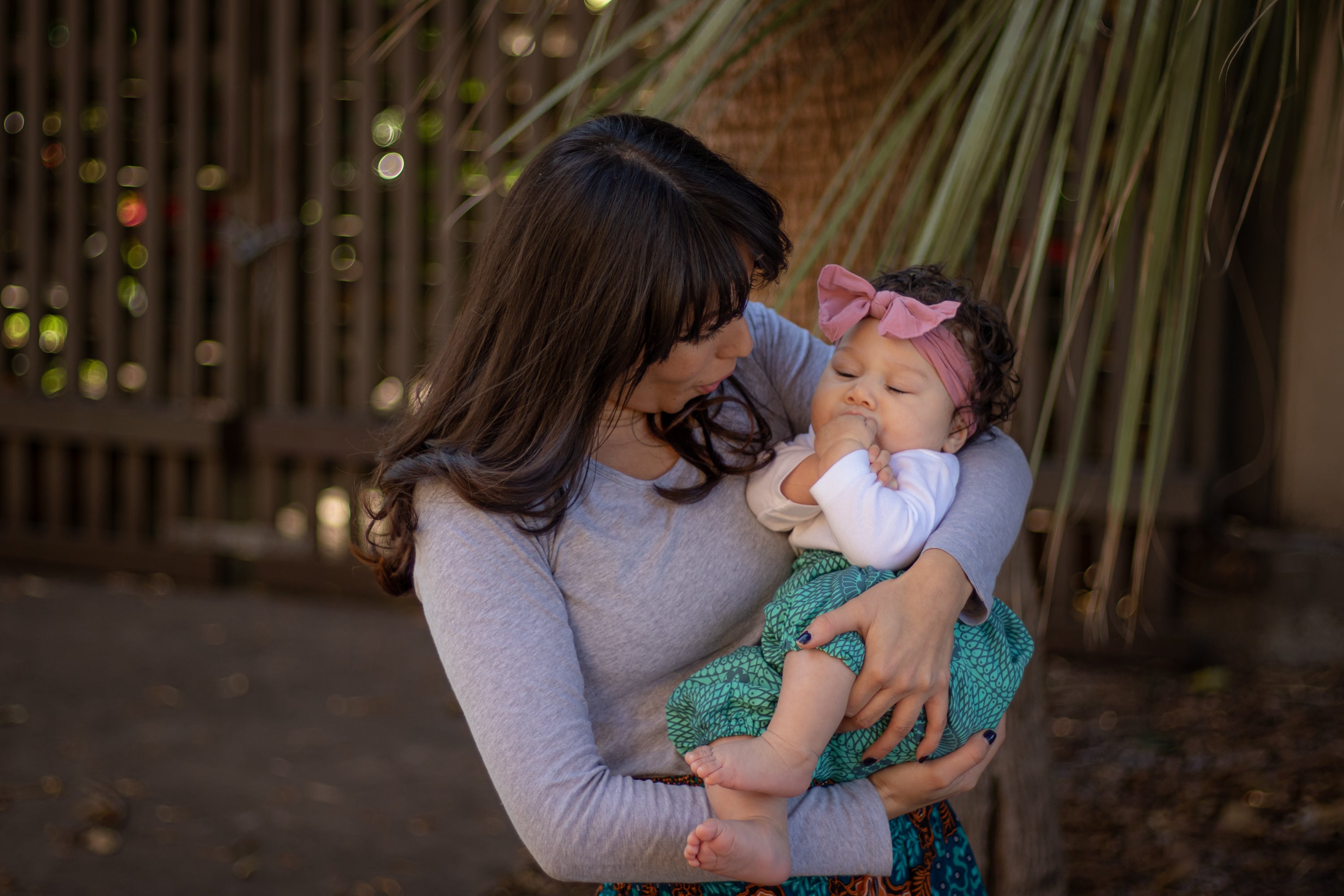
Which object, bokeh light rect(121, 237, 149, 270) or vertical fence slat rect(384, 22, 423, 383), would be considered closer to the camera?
vertical fence slat rect(384, 22, 423, 383)

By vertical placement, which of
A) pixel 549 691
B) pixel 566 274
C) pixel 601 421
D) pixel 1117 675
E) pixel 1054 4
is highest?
pixel 1054 4

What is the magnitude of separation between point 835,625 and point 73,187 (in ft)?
14.4

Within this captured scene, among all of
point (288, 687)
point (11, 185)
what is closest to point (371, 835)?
point (288, 687)

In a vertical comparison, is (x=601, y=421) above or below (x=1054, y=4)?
below

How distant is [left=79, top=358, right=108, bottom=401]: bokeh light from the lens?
4781mm

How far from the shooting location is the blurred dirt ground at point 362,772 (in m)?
2.60

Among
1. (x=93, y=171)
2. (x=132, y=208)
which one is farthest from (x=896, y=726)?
(x=93, y=171)

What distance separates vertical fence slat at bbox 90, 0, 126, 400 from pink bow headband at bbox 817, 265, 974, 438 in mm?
3898

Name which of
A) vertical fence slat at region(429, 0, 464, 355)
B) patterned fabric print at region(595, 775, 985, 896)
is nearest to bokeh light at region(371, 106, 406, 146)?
vertical fence slat at region(429, 0, 464, 355)

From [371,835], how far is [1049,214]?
7.30 ft

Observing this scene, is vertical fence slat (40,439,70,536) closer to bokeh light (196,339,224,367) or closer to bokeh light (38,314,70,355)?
bokeh light (38,314,70,355)

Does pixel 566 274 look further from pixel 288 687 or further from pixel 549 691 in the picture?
pixel 288 687

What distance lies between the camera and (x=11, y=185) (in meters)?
4.88

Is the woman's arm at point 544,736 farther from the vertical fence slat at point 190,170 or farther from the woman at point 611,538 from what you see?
the vertical fence slat at point 190,170
